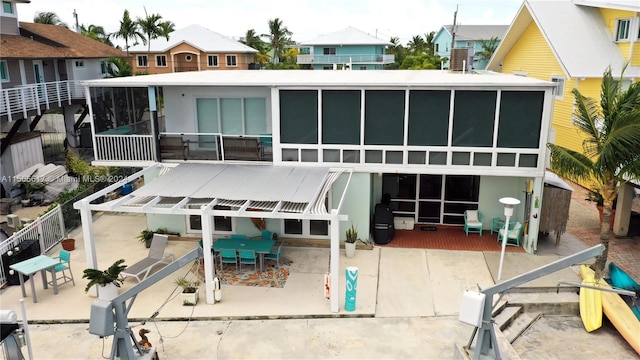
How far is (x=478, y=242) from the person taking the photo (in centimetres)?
1498

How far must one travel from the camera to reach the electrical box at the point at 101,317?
25.3 ft

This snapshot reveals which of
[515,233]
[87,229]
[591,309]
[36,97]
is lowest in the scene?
[591,309]

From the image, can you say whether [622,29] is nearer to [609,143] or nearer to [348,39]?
[609,143]

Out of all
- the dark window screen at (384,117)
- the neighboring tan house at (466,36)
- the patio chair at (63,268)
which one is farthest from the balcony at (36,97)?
Result: the neighboring tan house at (466,36)

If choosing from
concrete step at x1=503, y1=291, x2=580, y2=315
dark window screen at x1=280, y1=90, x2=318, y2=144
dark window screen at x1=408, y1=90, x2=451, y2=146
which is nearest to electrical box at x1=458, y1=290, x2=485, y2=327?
concrete step at x1=503, y1=291, x2=580, y2=315

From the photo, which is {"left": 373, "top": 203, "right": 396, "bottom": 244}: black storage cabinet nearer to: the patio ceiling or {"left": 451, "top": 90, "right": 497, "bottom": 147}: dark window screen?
the patio ceiling

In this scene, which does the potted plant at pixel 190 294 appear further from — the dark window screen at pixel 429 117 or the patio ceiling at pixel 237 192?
the dark window screen at pixel 429 117

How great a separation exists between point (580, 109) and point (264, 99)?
917cm

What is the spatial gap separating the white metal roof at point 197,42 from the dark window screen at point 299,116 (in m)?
40.7

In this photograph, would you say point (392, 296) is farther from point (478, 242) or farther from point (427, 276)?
point (478, 242)

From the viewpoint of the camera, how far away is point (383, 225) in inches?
582

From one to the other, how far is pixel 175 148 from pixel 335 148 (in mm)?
4999

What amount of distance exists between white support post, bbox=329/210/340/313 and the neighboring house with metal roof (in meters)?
48.8

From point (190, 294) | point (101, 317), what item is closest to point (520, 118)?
point (190, 294)
